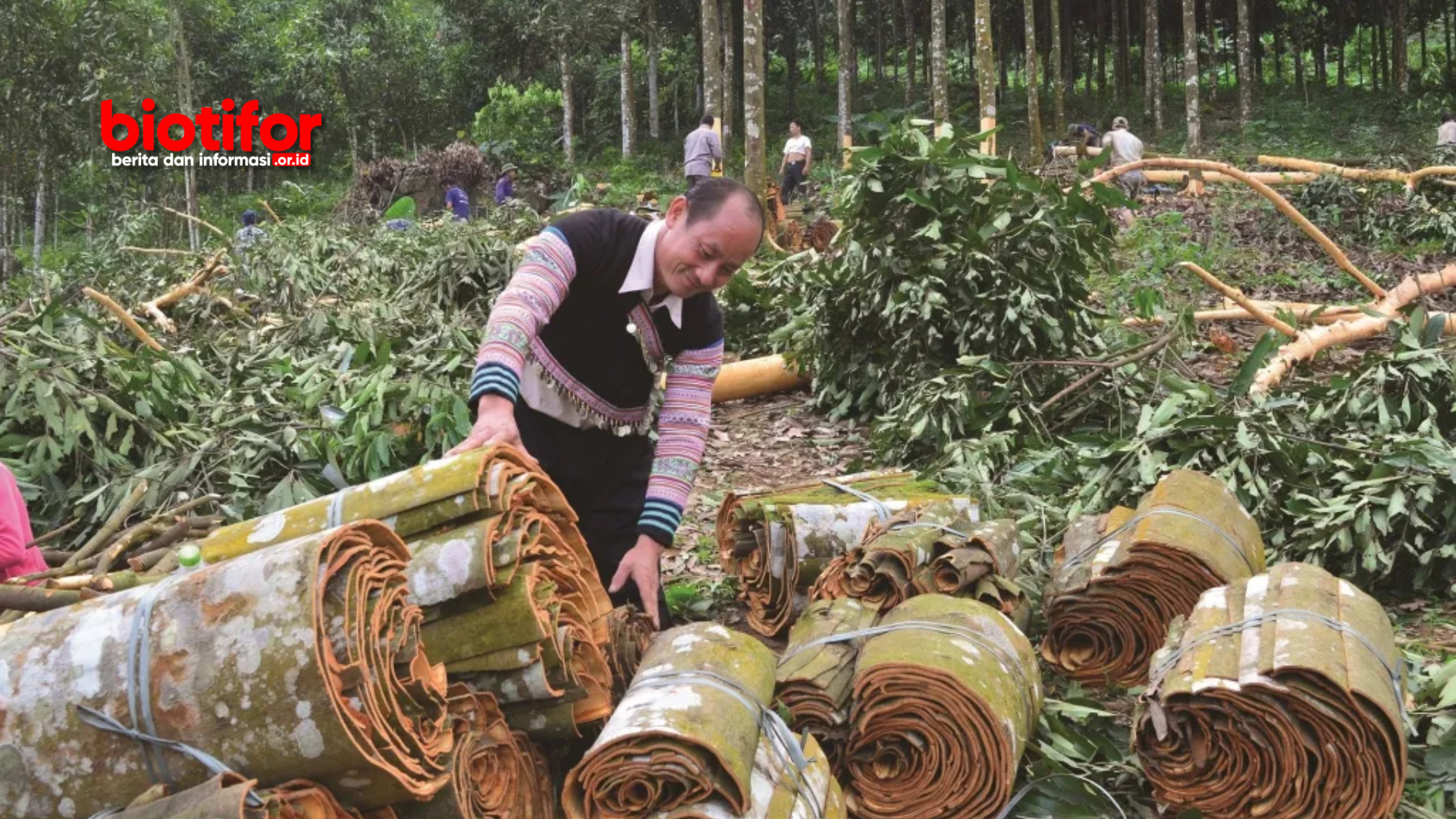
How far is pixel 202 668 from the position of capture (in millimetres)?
2010

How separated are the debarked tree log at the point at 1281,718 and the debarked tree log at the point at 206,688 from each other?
1967 mm

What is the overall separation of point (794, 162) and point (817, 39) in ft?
53.9

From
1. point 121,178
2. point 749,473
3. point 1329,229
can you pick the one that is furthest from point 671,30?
point 749,473

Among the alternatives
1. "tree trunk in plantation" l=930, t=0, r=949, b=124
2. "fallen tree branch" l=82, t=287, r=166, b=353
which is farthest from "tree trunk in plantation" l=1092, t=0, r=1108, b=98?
"fallen tree branch" l=82, t=287, r=166, b=353

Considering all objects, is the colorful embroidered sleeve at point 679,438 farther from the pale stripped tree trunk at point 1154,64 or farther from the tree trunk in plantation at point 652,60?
the tree trunk in plantation at point 652,60

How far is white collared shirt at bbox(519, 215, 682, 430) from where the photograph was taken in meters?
3.45

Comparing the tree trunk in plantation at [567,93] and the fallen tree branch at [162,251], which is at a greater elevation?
the tree trunk in plantation at [567,93]

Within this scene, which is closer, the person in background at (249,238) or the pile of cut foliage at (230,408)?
the pile of cut foliage at (230,408)

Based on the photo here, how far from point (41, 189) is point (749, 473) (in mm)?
19398

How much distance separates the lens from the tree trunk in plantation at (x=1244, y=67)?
76.5 feet

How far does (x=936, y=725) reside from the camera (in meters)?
2.95

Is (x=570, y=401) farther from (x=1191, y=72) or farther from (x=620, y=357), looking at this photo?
(x=1191, y=72)

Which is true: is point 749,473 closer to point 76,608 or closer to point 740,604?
point 740,604

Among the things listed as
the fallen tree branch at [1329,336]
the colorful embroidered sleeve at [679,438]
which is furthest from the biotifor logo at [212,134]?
the colorful embroidered sleeve at [679,438]
